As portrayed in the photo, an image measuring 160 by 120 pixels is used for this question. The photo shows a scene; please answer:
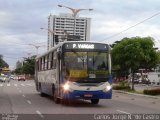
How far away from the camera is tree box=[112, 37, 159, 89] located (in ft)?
143

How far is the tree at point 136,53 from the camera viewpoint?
43594 millimetres

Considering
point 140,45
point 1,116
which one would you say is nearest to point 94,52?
point 1,116

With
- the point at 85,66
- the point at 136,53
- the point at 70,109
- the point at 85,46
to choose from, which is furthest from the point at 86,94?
the point at 136,53

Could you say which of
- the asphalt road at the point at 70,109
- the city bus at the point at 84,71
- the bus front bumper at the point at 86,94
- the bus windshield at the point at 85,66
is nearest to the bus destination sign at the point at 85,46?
the city bus at the point at 84,71

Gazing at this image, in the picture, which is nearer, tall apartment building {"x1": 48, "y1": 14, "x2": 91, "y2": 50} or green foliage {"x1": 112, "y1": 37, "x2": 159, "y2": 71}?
green foliage {"x1": 112, "y1": 37, "x2": 159, "y2": 71}

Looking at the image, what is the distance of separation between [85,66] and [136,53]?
20.5 metres

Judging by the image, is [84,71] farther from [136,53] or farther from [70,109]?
[136,53]

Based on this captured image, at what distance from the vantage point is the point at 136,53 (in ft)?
142

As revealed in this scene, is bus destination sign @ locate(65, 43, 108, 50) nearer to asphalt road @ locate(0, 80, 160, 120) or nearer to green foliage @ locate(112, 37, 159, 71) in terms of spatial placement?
asphalt road @ locate(0, 80, 160, 120)

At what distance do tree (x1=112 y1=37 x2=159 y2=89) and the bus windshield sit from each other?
19741 mm

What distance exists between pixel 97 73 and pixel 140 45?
21.0 metres

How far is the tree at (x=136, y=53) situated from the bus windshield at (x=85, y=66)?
64.8ft

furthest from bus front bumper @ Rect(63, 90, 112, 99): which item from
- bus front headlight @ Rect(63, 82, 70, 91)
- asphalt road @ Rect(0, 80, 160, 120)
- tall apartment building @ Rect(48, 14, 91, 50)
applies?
tall apartment building @ Rect(48, 14, 91, 50)

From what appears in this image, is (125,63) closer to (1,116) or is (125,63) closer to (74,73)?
(74,73)
